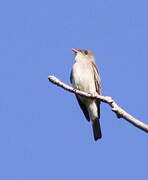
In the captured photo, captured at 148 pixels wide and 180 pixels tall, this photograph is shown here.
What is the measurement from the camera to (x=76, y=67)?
867cm

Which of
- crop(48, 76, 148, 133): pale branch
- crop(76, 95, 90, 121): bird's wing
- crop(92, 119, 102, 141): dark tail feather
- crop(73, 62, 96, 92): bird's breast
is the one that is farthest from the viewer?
crop(76, 95, 90, 121): bird's wing

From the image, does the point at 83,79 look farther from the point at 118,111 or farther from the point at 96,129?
the point at 118,111

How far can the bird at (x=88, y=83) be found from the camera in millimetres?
8445

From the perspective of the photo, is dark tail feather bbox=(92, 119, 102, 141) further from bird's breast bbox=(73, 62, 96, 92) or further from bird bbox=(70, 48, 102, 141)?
bird's breast bbox=(73, 62, 96, 92)

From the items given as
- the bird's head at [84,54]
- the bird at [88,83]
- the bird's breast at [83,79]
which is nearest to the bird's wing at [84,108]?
the bird at [88,83]

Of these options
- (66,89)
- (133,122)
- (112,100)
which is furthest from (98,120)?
(133,122)

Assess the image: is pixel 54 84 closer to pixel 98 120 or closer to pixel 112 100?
pixel 112 100

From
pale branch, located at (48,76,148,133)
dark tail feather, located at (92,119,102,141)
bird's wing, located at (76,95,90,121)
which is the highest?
bird's wing, located at (76,95,90,121)

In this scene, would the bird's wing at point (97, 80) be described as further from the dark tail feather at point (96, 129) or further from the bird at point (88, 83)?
the dark tail feather at point (96, 129)

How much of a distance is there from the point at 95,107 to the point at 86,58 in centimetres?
90

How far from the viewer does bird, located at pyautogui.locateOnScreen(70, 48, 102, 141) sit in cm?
845

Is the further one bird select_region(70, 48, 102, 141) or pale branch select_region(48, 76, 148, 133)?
bird select_region(70, 48, 102, 141)

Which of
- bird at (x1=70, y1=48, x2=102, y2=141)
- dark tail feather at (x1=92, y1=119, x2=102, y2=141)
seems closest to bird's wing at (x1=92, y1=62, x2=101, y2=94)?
bird at (x1=70, y1=48, x2=102, y2=141)

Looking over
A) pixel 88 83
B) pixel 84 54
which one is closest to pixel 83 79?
pixel 88 83
